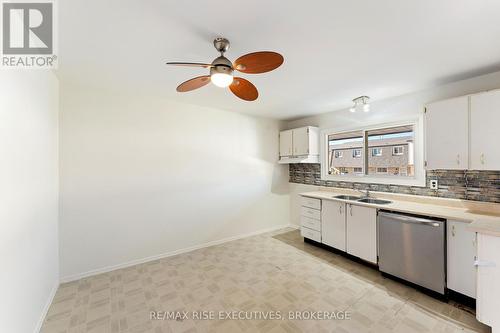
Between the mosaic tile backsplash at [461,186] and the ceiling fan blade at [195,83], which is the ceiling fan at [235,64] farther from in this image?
the mosaic tile backsplash at [461,186]

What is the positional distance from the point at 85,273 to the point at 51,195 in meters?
1.10

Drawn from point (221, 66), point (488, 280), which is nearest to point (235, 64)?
point (221, 66)

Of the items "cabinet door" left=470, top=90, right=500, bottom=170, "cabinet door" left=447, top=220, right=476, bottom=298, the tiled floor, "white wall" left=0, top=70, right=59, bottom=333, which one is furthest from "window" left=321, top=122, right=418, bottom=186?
"white wall" left=0, top=70, right=59, bottom=333

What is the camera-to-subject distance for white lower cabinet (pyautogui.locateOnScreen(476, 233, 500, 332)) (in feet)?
5.28

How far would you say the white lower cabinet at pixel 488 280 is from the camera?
5.28 feet

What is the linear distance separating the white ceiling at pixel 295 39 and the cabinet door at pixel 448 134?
360mm

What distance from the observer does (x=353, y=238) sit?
293cm

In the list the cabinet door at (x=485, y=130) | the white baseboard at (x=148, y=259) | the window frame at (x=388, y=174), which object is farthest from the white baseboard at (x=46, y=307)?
the cabinet door at (x=485, y=130)

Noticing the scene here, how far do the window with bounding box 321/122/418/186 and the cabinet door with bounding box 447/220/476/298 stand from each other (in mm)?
864

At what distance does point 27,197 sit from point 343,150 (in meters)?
4.14

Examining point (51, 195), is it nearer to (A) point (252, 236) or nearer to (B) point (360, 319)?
(A) point (252, 236)

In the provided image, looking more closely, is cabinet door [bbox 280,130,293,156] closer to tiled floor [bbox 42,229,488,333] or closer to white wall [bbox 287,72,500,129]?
white wall [bbox 287,72,500,129]

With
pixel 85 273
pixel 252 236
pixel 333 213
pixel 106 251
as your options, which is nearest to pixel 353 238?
pixel 333 213

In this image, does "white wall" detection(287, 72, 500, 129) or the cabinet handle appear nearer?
the cabinet handle
